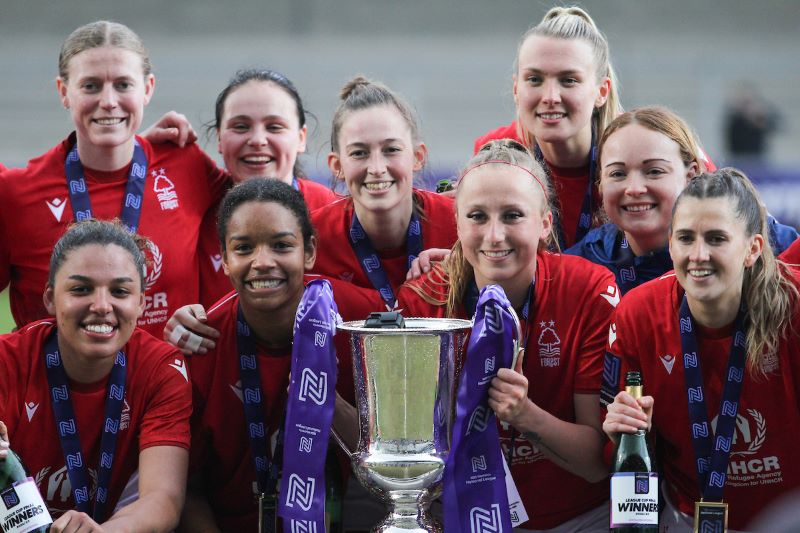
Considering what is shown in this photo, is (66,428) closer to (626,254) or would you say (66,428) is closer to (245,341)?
(245,341)

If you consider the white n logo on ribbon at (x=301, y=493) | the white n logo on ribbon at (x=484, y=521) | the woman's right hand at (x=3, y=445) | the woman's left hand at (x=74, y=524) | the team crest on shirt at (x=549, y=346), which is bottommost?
the woman's left hand at (x=74, y=524)

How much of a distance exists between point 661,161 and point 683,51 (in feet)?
46.6

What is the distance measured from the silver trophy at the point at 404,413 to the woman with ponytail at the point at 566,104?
5.38ft

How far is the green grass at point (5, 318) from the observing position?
897 cm

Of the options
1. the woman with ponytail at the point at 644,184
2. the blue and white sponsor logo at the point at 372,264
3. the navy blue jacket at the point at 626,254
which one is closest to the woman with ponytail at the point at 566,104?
the navy blue jacket at the point at 626,254

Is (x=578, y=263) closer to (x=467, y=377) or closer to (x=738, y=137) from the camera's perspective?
(x=467, y=377)

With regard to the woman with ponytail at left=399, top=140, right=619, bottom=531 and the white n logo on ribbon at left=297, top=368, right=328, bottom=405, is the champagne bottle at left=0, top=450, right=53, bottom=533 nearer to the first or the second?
the white n logo on ribbon at left=297, top=368, right=328, bottom=405

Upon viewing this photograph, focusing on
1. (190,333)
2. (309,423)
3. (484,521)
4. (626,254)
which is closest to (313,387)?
(309,423)

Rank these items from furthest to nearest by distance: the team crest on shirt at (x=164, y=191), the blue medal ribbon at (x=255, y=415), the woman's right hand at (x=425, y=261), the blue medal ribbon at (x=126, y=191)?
the team crest on shirt at (x=164, y=191) < the blue medal ribbon at (x=126, y=191) < the woman's right hand at (x=425, y=261) < the blue medal ribbon at (x=255, y=415)

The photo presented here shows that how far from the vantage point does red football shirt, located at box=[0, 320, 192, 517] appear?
11.5 feet

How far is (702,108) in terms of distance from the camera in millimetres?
15766

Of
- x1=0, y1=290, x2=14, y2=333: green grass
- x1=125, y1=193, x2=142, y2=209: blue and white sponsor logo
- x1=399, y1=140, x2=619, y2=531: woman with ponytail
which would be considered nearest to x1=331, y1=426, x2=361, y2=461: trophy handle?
x1=399, y1=140, x2=619, y2=531: woman with ponytail

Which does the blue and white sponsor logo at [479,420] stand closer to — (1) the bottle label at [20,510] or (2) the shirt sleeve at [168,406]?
(2) the shirt sleeve at [168,406]

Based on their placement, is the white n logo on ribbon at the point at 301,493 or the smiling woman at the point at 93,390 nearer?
the white n logo on ribbon at the point at 301,493
